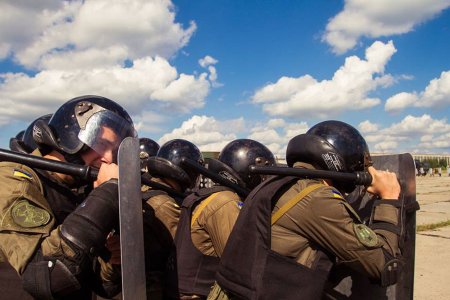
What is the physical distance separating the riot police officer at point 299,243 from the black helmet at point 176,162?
1466mm

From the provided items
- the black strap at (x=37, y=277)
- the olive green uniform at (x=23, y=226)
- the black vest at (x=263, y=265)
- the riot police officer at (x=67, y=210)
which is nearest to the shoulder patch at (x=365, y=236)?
the black vest at (x=263, y=265)

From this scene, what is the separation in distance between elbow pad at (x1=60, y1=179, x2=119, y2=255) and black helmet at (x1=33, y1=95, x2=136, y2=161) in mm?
485

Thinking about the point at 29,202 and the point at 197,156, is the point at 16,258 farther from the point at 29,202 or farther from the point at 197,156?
the point at 197,156

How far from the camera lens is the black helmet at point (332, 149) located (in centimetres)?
249

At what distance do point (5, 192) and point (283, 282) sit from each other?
142 cm

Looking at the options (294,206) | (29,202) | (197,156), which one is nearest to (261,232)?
(294,206)

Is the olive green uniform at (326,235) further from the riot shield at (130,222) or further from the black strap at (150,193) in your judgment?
the black strap at (150,193)

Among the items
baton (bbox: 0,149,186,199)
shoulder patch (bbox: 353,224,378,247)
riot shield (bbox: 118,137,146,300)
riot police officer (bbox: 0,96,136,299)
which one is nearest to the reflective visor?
riot police officer (bbox: 0,96,136,299)

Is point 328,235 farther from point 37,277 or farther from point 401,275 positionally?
point 37,277

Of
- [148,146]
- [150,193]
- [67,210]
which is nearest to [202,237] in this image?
[150,193]

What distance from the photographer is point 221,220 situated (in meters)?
2.69

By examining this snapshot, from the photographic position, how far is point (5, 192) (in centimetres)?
192

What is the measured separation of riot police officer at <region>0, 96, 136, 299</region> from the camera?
5.91ft

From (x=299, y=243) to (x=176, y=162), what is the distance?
2071 millimetres
